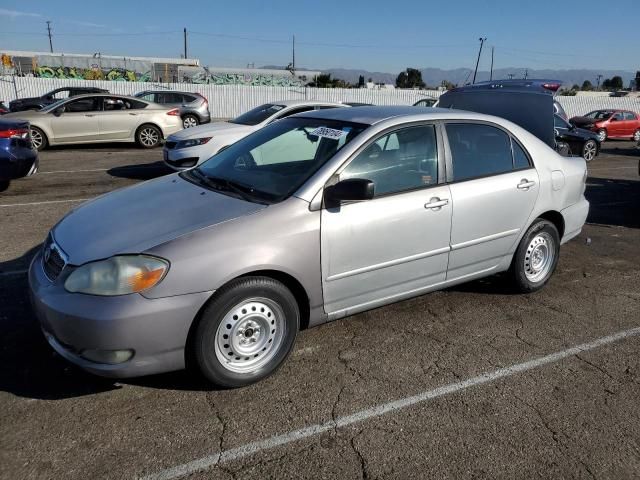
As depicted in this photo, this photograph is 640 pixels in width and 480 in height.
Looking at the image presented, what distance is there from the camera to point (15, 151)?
301 inches

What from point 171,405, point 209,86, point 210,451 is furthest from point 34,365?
point 209,86

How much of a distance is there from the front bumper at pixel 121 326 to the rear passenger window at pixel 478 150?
7.43ft

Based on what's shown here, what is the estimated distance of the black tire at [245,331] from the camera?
9.55 ft

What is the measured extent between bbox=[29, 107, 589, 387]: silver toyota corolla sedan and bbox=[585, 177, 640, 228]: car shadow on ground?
3.77m

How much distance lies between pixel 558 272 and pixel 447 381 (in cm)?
270

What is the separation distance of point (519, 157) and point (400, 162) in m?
1.33

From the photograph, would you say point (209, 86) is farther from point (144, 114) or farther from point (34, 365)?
point (34, 365)

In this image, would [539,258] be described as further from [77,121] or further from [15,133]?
[77,121]

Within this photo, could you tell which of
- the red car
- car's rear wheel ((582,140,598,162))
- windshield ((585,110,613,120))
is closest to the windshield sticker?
car's rear wheel ((582,140,598,162))

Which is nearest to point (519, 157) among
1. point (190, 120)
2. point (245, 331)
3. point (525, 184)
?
point (525, 184)

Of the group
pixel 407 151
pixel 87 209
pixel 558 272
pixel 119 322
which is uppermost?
pixel 407 151

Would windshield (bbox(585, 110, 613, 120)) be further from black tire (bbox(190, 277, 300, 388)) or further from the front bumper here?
the front bumper

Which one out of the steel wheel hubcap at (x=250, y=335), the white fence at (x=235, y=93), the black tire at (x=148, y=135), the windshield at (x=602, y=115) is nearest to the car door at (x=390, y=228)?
the steel wheel hubcap at (x=250, y=335)

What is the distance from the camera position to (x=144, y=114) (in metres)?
13.5
